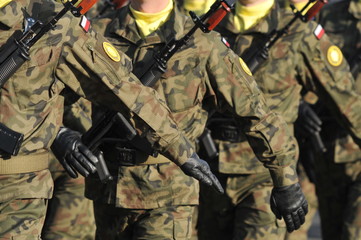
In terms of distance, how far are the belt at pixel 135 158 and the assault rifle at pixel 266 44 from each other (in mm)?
1200

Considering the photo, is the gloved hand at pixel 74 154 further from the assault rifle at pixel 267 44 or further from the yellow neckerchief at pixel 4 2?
the assault rifle at pixel 267 44

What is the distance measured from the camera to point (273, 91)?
7.16m

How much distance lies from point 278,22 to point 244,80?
3.94 ft

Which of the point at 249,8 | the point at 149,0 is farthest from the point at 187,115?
the point at 249,8

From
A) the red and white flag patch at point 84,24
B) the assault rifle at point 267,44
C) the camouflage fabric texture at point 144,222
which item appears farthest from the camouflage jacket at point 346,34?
the red and white flag patch at point 84,24

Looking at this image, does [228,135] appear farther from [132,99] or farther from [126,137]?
[132,99]

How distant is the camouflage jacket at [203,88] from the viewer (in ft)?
20.0

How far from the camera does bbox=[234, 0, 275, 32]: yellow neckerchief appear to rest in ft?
23.6

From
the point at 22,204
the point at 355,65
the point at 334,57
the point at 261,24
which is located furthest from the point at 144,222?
the point at 355,65

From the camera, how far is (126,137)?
607 cm

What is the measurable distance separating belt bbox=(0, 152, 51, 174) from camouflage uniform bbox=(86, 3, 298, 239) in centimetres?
77

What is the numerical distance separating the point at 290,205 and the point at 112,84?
4.36 ft

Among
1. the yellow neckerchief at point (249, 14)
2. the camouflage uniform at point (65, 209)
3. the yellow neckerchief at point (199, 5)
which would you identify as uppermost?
the yellow neckerchief at point (249, 14)

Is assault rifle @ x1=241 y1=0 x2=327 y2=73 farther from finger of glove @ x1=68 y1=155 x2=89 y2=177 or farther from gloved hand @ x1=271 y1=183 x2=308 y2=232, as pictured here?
finger of glove @ x1=68 y1=155 x2=89 y2=177
